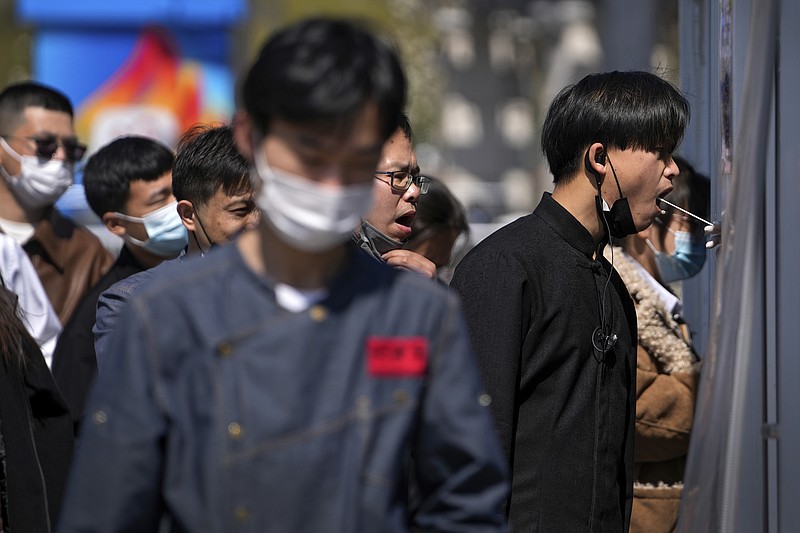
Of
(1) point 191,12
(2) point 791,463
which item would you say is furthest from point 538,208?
(1) point 191,12

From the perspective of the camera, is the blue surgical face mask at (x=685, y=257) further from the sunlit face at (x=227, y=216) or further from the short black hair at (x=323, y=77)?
the short black hair at (x=323, y=77)

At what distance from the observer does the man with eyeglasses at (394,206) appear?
3.44 m

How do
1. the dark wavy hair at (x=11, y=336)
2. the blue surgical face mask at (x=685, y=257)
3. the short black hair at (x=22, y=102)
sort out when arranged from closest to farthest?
1. the dark wavy hair at (x=11, y=336)
2. the blue surgical face mask at (x=685, y=257)
3. the short black hair at (x=22, y=102)

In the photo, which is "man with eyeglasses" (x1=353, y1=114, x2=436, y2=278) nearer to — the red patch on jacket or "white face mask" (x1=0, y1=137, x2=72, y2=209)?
the red patch on jacket

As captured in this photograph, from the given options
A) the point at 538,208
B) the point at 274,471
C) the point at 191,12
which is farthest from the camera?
the point at 191,12

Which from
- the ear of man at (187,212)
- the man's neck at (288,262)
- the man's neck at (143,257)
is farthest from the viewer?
the man's neck at (143,257)

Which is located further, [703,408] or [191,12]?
[191,12]

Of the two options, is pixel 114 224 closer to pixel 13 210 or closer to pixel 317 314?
pixel 13 210

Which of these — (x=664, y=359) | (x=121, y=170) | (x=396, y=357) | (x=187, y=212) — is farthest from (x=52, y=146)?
(x=396, y=357)

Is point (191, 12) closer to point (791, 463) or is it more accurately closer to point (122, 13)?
point (122, 13)

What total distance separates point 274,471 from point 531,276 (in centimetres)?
128

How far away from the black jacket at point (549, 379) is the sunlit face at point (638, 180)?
0.19 metres

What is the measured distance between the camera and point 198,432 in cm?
193

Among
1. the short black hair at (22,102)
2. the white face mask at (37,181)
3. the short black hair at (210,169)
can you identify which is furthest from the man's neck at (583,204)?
the short black hair at (22,102)
